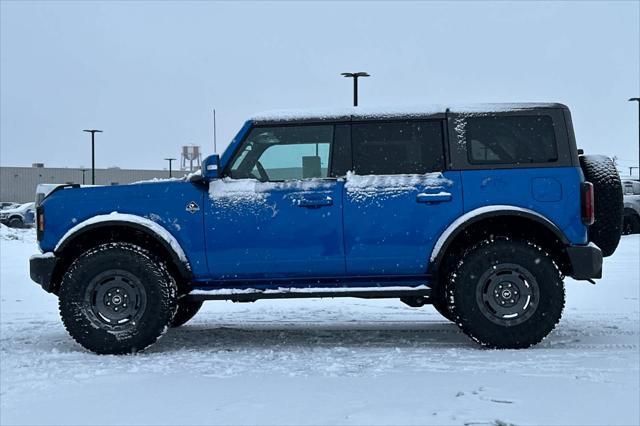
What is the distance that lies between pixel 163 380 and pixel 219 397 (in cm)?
65

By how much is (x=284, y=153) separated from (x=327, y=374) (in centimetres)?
198

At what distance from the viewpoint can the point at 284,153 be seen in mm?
5848

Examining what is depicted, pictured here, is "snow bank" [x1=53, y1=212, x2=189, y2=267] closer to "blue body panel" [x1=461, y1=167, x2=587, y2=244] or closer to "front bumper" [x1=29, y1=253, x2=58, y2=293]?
"front bumper" [x1=29, y1=253, x2=58, y2=293]

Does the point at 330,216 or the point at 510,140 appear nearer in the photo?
the point at 330,216

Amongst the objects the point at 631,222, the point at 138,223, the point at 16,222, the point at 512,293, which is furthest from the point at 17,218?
the point at 512,293

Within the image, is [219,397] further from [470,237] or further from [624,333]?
[624,333]

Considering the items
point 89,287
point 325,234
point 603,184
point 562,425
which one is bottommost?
point 562,425

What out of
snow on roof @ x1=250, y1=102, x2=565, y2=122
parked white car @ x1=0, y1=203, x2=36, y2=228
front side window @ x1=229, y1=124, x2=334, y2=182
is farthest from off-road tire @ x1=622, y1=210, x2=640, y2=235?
parked white car @ x1=0, y1=203, x2=36, y2=228

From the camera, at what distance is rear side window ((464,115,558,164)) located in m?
5.68

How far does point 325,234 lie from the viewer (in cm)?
560

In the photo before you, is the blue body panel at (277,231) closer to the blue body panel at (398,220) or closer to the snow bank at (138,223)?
the blue body panel at (398,220)

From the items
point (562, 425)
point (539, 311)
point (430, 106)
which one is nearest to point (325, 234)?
point (430, 106)

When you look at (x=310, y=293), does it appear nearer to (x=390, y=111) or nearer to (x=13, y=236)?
(x=390, y=111)

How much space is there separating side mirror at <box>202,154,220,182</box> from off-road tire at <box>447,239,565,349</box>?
209 centimetres
